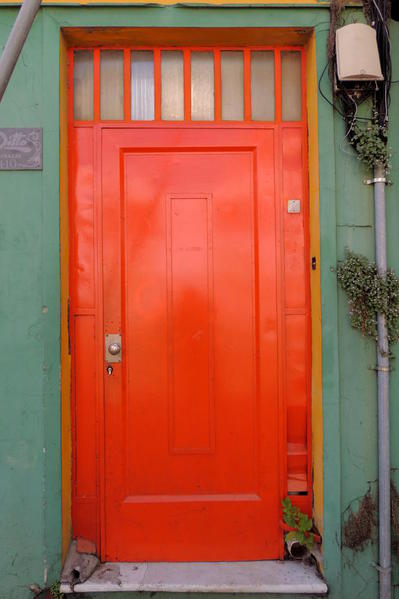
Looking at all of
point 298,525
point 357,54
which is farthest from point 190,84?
point 298,525

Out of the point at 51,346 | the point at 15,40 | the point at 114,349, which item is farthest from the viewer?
the point at 114,349

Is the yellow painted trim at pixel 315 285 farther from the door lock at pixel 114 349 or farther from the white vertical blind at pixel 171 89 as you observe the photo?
the door lock at pixel 114 349

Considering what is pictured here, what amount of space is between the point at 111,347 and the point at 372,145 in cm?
200

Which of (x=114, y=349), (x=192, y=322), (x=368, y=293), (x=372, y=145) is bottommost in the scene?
(x=114, y=349)

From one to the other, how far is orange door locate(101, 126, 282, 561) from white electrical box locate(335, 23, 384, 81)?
548mm

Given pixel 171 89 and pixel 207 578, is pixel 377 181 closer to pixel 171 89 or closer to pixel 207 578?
pixel 171 89

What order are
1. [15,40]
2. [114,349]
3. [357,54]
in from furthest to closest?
1. [114,349]
2. [357,54]
3. [15,40]

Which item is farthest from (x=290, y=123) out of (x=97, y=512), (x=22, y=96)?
(x=97, y=512)

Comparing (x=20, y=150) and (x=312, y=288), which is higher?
(x=20, y=150)

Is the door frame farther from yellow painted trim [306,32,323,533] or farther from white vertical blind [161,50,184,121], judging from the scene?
white vertical blind [161,50,184,121]

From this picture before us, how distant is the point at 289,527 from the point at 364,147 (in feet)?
7.75

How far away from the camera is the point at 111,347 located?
2.49 meters

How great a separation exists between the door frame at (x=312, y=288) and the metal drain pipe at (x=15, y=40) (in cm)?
102

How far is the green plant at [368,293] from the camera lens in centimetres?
231
